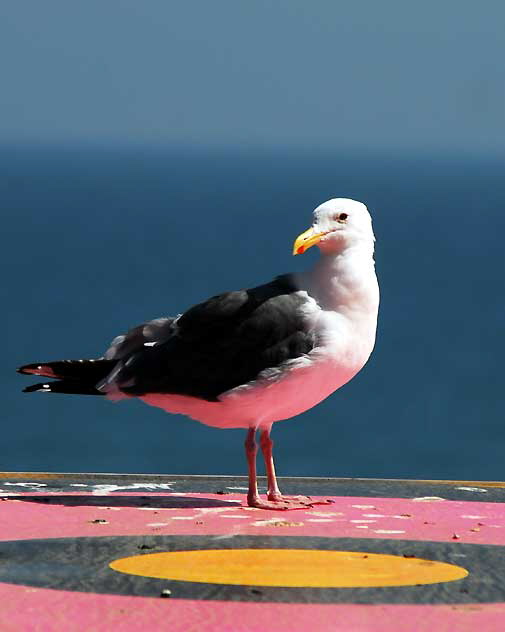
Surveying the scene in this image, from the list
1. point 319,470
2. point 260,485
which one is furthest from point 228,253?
point 260,485

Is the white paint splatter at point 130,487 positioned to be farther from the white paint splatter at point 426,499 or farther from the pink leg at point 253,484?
the white paint splatter at point 426,499

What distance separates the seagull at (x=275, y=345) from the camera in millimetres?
11852

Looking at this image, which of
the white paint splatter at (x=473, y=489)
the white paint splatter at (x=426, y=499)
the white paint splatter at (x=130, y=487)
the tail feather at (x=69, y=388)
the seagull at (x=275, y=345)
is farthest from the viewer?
A: the white paint splatter at (x=473, y=489)

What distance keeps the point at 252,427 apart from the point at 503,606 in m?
3.28

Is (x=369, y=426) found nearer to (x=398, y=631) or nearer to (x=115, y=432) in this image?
(x=115, y=432)

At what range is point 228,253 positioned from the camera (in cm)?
12756

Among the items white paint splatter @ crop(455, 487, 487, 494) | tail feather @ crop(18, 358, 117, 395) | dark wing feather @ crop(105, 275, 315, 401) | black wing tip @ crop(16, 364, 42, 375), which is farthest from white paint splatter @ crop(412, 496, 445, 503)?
black wing tip @ crop(16, 364, 42, 375)

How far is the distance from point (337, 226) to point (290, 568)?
2783mm

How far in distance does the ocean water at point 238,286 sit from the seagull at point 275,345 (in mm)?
37273

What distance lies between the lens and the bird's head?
1202 centimetres

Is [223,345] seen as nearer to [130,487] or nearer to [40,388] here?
[40,388]

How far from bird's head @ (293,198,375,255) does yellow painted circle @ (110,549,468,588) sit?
2265mm

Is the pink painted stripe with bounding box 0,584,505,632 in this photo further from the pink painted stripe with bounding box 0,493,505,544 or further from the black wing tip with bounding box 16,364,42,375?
the black wing tip with bounding box 16,364,42,375

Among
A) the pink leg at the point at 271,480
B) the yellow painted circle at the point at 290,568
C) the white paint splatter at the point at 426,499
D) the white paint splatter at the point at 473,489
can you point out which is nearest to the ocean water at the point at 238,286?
the white paint splatter at the point at 473,489
